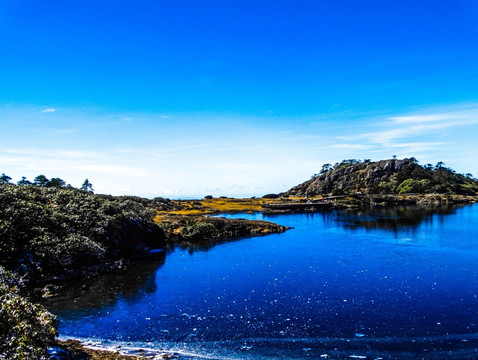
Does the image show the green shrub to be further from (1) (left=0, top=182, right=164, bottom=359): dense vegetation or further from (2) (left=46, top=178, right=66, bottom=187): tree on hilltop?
(2) (left=46, top=178, right=66, bottom=187): tree on hilltop

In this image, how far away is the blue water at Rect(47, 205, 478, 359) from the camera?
22969 millimetres

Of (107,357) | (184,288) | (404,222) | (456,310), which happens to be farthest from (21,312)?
(404,222)

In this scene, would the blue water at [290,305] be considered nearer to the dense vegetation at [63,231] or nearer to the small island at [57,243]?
the small island at [57,243]

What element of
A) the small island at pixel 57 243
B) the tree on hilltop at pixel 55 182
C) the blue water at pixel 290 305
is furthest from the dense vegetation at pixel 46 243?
the tree on hilltop at pixel 55 182

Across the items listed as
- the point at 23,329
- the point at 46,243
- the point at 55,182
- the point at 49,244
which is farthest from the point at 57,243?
the point at 55,182

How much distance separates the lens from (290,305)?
30.4m

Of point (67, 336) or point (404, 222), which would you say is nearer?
point (67, 336)

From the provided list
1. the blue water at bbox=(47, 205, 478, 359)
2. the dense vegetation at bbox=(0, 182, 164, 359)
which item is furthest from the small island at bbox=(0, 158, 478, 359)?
the blue water at bbox=(47, 205, 478, 359)

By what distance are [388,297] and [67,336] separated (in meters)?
27.1

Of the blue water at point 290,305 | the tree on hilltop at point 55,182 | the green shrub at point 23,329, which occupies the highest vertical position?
the tree on hilltop at point 55,182

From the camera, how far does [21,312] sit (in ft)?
60.2

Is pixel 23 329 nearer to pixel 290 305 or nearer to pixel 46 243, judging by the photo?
pixel 290 305

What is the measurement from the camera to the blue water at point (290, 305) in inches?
904

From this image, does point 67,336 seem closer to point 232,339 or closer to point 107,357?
point 107,357
